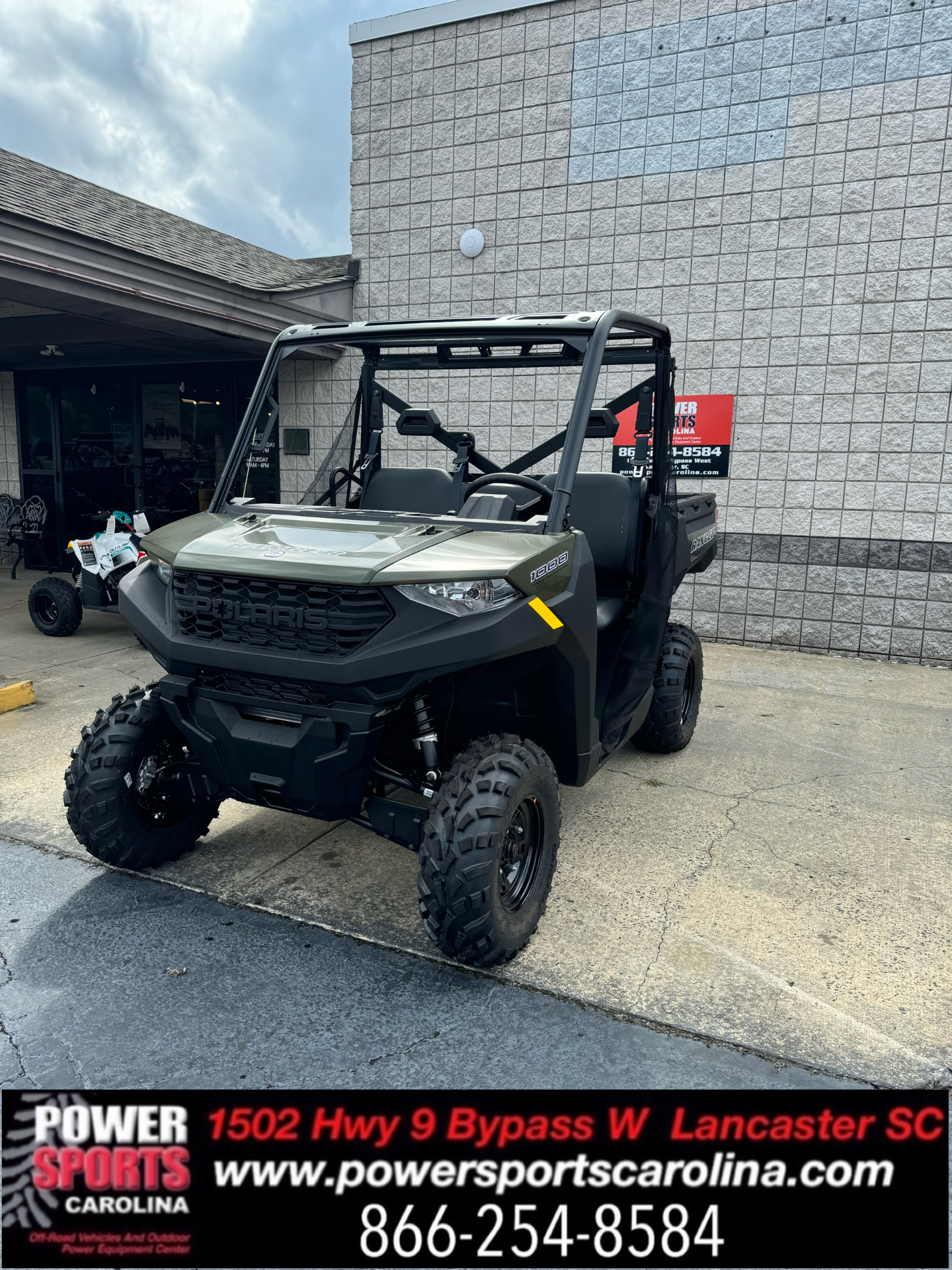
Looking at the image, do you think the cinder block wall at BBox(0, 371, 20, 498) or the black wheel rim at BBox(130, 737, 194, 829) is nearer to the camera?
the black wheel rim at BBox(130, 737, 194, 829)

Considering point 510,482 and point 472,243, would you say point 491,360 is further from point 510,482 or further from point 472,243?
point 472,243

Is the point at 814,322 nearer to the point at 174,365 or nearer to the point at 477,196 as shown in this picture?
the point at 477,196

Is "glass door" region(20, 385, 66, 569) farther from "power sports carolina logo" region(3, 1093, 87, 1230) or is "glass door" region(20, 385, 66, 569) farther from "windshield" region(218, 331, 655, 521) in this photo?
"power sports carolina logo" region(3, 1093, 87, 1230)

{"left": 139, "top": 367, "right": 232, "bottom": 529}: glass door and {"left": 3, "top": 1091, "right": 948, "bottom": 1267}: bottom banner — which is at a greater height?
{"left": 139, "top": 367, "right": 232, "bottom": 529}: glass door

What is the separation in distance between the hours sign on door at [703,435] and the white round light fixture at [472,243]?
7.57 feet

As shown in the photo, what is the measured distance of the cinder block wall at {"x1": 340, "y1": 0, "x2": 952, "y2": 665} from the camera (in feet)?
23.4

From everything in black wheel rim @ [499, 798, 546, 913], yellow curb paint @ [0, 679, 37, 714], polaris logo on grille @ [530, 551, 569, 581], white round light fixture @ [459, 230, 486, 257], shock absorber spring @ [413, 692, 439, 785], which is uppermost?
white round light fixture @ [459, 230, 486, 257]

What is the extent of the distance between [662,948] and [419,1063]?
1.04 meters

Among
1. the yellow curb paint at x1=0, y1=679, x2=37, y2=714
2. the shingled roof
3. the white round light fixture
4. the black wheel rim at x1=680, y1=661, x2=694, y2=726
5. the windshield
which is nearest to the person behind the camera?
the windshield

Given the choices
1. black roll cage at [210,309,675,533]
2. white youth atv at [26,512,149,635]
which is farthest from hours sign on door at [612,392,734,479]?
white youth atv at [26,512,149,635]

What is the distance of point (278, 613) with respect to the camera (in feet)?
9.23

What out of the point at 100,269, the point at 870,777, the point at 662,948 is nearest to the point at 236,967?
the point at 662,948

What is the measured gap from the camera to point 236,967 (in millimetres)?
2971

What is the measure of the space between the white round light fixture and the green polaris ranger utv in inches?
196
